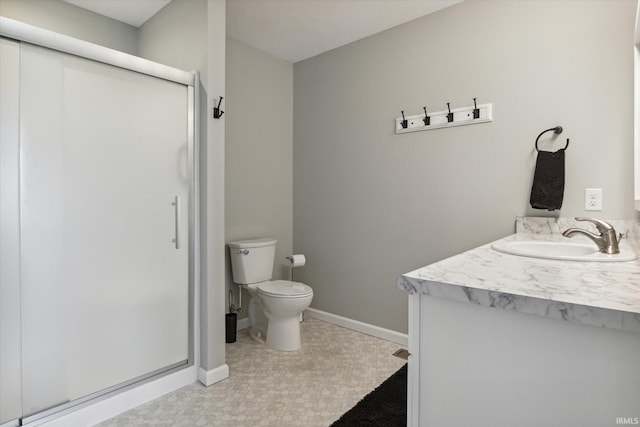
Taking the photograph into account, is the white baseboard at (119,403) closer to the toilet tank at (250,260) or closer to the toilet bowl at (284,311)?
the toilet bowl at (284,311)

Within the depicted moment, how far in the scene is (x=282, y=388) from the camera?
2.08m

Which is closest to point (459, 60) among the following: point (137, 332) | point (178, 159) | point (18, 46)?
point (178, 159)

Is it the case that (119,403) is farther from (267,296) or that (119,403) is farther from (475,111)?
(475,111)

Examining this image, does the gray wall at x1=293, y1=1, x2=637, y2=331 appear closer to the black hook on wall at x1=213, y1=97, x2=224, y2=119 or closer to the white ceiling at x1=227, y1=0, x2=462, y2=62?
the white ceiling at x1=227, y1=0, x2=462, y2=62

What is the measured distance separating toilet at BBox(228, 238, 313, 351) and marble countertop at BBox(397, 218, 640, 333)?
159 cm

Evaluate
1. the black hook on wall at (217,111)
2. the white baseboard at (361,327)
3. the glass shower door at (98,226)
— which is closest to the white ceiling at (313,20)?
the black hook on wall at (217,111)

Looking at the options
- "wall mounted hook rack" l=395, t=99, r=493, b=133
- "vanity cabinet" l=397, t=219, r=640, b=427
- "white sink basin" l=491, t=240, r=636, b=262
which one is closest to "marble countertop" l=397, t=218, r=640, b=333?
"vanity cabinet" l=397, t=219, r=640, b=427

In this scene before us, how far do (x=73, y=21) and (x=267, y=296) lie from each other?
2.25 meters

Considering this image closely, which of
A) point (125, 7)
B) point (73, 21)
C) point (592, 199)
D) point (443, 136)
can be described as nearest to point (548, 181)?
point (592, 199)

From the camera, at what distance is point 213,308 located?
2123 millimetres

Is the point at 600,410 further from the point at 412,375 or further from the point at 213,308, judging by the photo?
the point at 213,308

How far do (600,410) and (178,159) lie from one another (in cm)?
204

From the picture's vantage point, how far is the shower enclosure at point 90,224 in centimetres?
153

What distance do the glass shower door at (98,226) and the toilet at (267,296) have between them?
2.23 feet
